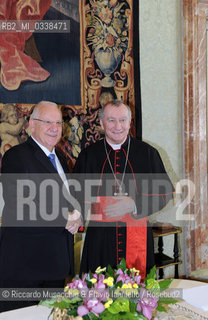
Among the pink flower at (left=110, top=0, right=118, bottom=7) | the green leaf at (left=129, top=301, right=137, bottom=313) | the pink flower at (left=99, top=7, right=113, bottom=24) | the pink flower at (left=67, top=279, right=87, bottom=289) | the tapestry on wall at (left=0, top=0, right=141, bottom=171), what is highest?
the pink flower at (left=110, top=0, right=118, bottom=7)

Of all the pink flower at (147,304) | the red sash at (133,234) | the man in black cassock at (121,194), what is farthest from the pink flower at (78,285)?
the red sash at (133,234)

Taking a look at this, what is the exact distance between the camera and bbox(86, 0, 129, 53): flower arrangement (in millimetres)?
3729

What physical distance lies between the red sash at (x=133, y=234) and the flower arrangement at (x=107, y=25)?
6.11 ft

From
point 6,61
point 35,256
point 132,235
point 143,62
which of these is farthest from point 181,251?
point 6,61

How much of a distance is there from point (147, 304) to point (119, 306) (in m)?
0.11

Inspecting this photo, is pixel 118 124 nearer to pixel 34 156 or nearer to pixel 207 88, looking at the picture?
pixel 34 156

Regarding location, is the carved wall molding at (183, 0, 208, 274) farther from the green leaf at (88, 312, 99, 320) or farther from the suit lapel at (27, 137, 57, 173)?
the green leaf at (88, 312, 99, 320)

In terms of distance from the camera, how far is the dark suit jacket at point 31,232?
220 cm

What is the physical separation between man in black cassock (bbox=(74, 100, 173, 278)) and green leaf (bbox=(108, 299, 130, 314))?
4.09 ft

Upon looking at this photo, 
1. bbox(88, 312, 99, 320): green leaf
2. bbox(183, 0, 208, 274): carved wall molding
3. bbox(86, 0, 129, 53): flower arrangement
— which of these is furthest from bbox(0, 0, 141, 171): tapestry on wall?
bbox(88, 312, 99, 320): green leaf

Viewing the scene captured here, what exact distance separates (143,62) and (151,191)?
1964 mm

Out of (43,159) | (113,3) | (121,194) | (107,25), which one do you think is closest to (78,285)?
(43,159)

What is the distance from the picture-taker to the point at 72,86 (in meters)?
3.63

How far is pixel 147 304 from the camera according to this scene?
4.15ft
